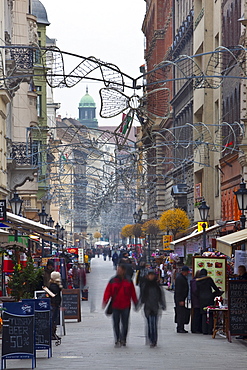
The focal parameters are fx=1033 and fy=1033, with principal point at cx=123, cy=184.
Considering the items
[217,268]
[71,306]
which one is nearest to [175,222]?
[71,306]

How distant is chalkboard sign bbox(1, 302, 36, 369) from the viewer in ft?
52.1

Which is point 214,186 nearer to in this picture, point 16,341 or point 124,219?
point 16,341

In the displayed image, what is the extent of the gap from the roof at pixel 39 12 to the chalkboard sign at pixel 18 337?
8077cm

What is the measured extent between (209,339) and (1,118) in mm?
22858

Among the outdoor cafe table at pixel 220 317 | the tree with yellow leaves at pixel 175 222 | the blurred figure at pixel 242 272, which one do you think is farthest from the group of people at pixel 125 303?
the tree with yellow leaves at pixel 175 222

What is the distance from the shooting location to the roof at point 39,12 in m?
95.2

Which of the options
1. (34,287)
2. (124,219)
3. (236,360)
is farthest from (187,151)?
(124,219)

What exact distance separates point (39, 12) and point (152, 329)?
3116 inches

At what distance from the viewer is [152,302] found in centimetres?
2034

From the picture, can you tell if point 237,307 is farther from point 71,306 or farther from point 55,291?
point 71,306

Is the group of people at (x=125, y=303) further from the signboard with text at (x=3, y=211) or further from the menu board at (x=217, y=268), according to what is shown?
the signboard with text at (x=3, y=211)

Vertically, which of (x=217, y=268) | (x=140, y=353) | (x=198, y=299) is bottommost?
(x=140, y=353)

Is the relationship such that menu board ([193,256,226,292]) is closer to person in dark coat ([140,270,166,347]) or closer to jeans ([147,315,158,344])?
person in dark coat ([140,270,166,347])

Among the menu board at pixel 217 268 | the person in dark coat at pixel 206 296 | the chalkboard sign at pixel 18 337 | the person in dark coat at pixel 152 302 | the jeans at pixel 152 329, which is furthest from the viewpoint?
the menu board at pixel 217 268
